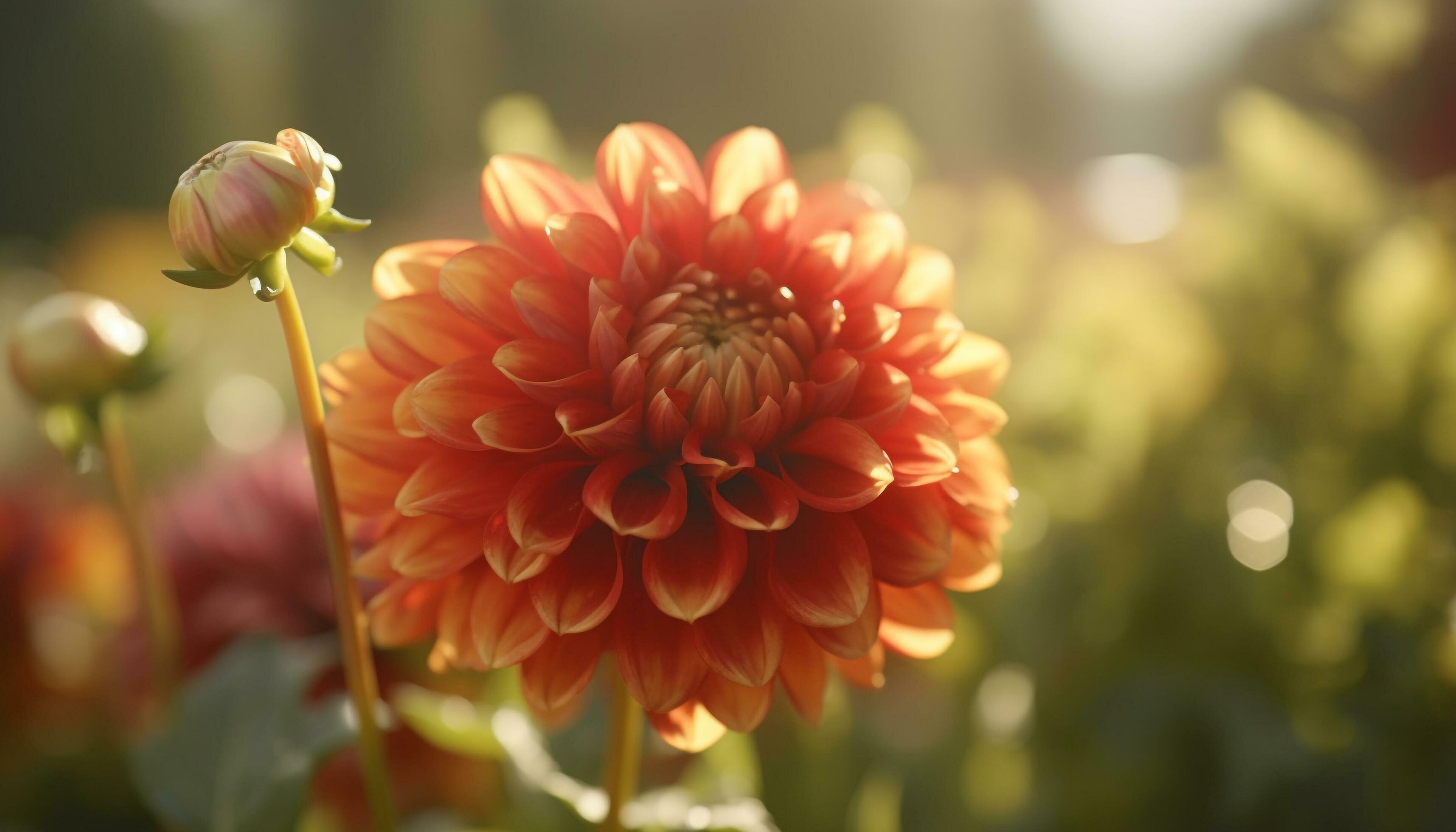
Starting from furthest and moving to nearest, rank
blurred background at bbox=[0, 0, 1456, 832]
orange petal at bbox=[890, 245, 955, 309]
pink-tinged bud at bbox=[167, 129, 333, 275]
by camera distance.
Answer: blurred background at bbox=[0, 0, 1456, 832] → orange petal at bbox=[890, 245, 955, 309] → pink-tinged bud at bbox=[167, 129, 333, 275]

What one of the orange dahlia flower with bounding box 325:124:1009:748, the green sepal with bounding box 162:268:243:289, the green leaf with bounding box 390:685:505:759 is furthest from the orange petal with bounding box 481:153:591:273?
the green leaf with bounding box 390:685:505:759

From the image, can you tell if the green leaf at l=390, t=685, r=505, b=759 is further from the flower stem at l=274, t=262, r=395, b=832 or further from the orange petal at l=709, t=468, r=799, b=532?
the orange petal at l=709, t=468, r=799, b=532

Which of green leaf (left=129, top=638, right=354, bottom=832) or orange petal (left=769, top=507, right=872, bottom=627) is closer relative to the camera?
orange petal (left=769, top=507, right=872, bottom=627)

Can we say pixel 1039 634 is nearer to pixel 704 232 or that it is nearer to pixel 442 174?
pixel 704 232

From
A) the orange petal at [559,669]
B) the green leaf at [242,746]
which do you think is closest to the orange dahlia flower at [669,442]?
the orange petal at [559,669]

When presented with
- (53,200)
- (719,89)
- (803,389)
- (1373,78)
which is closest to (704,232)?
(803,389)

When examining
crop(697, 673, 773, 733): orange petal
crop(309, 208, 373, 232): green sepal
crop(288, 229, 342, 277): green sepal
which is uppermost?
crop(309, 208, 373, 232): green sepal

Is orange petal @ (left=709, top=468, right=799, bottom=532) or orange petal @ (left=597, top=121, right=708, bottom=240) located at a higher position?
orange petal @ (left=597, top=121, right=708, bottom=240)
